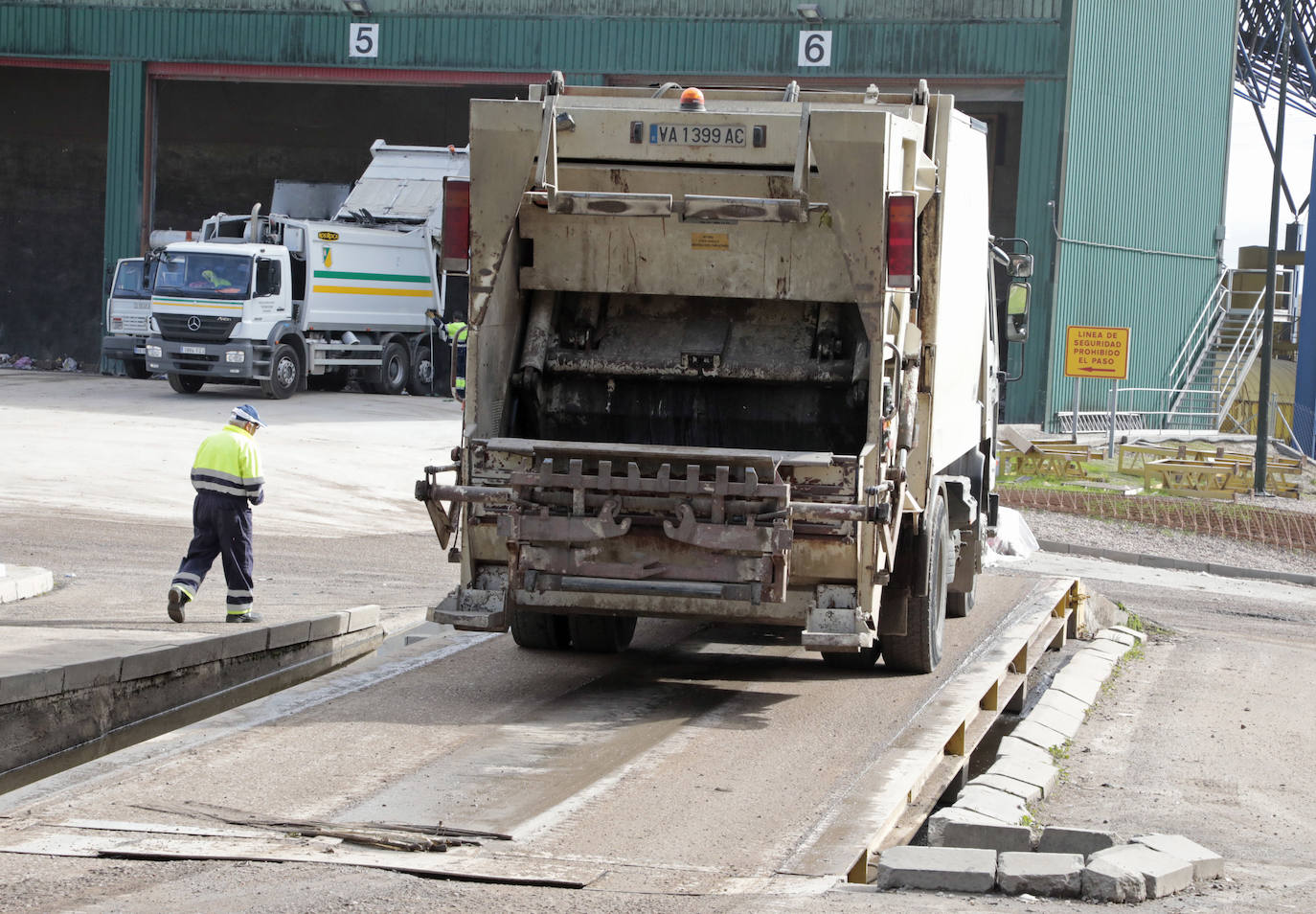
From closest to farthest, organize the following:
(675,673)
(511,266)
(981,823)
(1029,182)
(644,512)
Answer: (981,823)
(644,512)
(511,266)
(675,673)
(1029,182)

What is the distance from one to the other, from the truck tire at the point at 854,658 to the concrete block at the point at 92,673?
13.5 feet

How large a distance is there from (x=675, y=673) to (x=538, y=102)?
11.2ft

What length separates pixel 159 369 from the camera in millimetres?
27750

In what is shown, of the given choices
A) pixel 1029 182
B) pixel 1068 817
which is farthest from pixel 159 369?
pixel 1068 817

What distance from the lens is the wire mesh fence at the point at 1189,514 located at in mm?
21109

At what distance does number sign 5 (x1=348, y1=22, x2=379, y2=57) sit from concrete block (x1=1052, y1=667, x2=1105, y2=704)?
25266mm

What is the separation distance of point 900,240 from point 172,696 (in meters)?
5.02

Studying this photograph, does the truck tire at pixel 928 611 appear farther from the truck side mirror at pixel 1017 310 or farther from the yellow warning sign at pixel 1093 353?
the yellow warning sign at pixel 1093 353

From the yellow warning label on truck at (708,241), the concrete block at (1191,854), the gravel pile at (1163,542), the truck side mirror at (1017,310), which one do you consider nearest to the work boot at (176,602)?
the yellow warning label on truck at (708,241)

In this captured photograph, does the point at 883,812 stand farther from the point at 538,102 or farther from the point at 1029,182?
the point at 1029,182

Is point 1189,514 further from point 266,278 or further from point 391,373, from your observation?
point 391,373

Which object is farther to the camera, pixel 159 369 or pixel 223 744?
pixel 159 369

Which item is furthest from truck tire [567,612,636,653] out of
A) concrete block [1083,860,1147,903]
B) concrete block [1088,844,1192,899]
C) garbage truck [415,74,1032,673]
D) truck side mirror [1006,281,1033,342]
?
concrete block [1083,860,1147,903]

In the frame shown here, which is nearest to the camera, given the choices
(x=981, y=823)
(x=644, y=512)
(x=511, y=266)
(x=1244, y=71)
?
(x=981, y=823)
